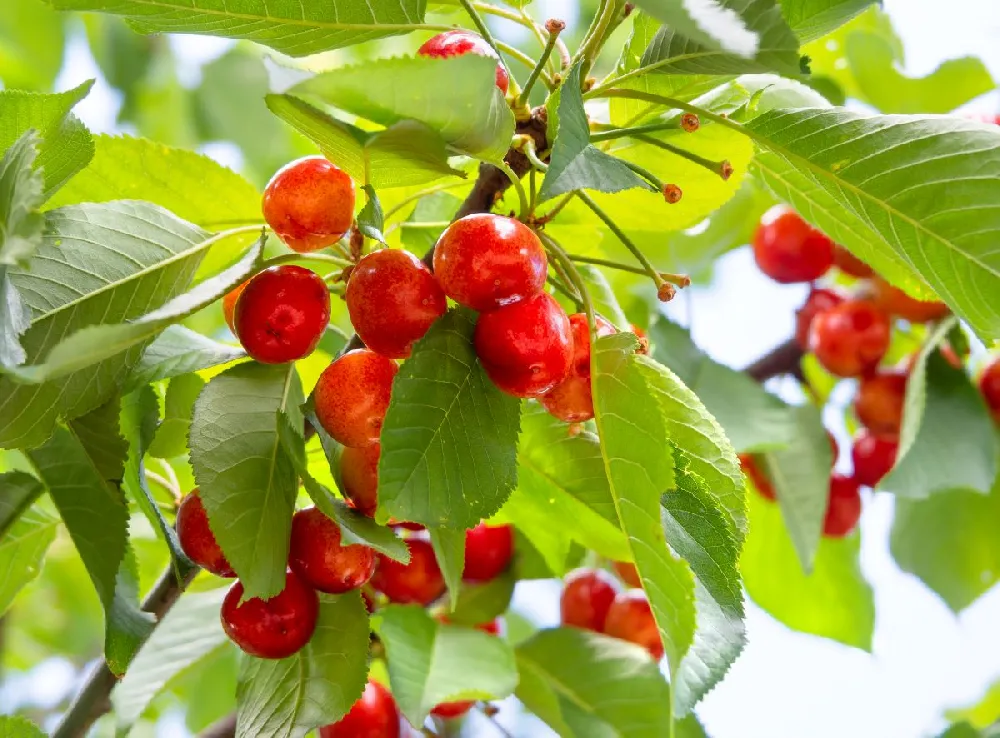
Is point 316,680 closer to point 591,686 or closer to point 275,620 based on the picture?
point 275,620

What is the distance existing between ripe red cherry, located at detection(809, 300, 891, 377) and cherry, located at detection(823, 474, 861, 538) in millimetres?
176

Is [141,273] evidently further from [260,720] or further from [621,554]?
[621,554]

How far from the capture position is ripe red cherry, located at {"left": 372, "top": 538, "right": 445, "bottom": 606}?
3.52ft

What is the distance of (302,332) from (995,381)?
1123 mm

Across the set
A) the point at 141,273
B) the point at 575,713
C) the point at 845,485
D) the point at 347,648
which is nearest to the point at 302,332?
the point at 141,273

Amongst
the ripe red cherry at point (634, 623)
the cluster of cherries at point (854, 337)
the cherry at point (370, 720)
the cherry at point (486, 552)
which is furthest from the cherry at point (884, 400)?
the cherry at point (370, 720)

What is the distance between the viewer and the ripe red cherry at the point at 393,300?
632 millimetres

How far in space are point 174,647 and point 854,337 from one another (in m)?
0.96

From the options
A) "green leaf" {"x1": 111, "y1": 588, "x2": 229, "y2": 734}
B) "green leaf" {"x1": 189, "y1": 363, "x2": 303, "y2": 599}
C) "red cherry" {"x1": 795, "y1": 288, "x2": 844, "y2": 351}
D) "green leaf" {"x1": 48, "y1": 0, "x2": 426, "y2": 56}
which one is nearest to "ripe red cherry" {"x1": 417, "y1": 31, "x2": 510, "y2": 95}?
"green leaf" {"x1": 48, "y1": 0, "x2": 426, "y2": 56}

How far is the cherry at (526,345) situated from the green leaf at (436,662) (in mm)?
302

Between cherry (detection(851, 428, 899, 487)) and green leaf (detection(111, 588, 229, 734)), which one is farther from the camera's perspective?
cherry (detection(851, 428, 899, 487))

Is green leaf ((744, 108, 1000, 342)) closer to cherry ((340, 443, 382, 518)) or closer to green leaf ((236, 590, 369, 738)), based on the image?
cherry ((340, 443, 382, 518))

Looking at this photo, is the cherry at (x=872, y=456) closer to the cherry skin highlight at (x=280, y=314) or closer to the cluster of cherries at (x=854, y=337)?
the cluster of cherries at (x=854, y=337)

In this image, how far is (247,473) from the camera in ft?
2.15
